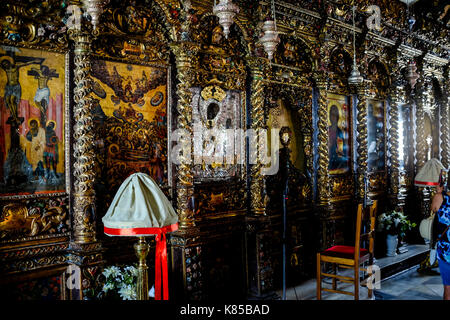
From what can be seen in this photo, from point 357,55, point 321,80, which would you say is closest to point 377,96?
point 357,55

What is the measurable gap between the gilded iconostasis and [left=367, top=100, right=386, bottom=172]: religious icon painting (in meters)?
0.04

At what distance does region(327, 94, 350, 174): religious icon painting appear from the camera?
7164mm

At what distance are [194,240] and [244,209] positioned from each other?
1106mm

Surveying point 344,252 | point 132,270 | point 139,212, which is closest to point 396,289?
point 344,252

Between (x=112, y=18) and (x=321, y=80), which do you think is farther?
(x=321, y=80)

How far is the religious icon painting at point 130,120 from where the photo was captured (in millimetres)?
4133

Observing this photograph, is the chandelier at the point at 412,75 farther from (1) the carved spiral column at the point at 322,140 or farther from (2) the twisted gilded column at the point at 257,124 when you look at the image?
(2) the twisted gilded column at the point at 257,124

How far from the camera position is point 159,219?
9.07 ft

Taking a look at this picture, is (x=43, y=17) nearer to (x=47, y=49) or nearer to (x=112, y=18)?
(x=47, y=49)

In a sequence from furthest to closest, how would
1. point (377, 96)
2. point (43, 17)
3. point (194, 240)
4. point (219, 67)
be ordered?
point (377, 96) < point (219, 67) < point (194, 240) < point (43, 17)

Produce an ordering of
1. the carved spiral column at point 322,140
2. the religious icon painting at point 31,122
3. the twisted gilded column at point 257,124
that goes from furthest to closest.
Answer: the carved spiral column at point 322,140
the twisted gilded column at point 257,124
the religious icon painting at point 31,122

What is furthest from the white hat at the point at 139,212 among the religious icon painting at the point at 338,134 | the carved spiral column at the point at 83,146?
the religious icon painting at the point at 338,134

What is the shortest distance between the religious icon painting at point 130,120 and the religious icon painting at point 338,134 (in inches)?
141

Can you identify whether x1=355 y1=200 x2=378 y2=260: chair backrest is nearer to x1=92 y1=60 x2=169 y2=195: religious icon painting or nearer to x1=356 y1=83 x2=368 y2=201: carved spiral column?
x1=356 y1=83 x2=368 y2=201: carved spiral column
